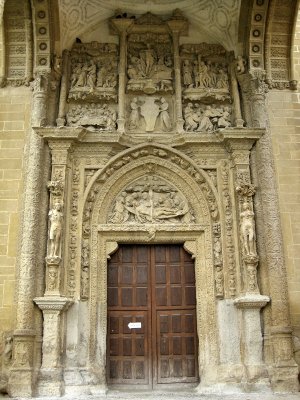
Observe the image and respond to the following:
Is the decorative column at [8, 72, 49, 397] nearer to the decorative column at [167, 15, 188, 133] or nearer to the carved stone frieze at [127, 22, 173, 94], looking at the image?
the carved stone frieze at [127, 22, 173, 94]

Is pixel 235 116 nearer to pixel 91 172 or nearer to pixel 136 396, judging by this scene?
pixel 91 172

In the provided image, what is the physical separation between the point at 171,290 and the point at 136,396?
184 centimetres

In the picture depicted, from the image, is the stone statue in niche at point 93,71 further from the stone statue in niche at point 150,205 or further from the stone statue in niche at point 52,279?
the stone statue in niche at point 52,279

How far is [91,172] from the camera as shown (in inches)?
333

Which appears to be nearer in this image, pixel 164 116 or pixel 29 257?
pixel 29 257

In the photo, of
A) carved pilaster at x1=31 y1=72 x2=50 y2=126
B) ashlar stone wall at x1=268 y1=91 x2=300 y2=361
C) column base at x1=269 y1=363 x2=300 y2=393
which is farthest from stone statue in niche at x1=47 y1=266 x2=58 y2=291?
ashlar stone wall at x1=268 y1=91 x2=300 y2=361

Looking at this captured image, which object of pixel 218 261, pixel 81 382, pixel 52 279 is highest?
pixel 218 261

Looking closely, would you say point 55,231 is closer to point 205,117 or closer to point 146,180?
point 146,180

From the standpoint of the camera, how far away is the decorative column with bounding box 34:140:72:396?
280 inches

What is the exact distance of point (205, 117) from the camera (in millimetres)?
8914

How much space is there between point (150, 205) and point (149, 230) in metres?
0.51

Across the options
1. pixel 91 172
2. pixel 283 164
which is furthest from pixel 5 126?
pixel 283 164

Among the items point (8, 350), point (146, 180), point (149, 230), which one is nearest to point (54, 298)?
point (8, 350)

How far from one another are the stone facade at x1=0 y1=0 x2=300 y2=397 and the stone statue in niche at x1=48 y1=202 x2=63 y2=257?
0.02 m
